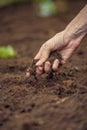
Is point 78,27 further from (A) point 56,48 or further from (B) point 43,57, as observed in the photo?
(B) point 43,57

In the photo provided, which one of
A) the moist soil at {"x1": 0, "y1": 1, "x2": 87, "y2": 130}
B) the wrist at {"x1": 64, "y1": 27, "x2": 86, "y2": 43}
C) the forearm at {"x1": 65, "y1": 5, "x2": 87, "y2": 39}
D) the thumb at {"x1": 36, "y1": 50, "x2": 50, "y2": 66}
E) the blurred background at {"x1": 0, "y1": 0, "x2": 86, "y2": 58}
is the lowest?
the moist soil at {"x1": 0, "y1": 1, "x2": 87, "y2": 130}

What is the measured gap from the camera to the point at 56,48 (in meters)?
2.31

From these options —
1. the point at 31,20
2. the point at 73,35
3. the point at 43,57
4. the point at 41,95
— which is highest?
the point at 31,20

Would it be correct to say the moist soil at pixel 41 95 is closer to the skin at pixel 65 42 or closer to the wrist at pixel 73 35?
the skin at pixel 65 42

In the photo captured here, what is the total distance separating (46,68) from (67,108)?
434mm

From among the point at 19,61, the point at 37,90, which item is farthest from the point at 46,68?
the point at 19,61

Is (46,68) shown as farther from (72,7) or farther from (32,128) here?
(72,7)

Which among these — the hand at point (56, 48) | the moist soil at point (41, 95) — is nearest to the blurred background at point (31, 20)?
the moist soil at point (41, 95)

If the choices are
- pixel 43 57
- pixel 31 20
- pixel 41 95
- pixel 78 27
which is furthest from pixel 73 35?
pixel 31 20

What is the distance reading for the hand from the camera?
7.41ft

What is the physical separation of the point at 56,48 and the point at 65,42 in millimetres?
74

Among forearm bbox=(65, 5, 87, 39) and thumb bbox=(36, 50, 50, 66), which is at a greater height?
forearm bbox=(65, 5, 87, 39)

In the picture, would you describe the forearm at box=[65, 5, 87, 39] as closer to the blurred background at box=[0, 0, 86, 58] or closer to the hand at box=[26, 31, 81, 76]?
the hand at box=[26, 31, 81, 76]

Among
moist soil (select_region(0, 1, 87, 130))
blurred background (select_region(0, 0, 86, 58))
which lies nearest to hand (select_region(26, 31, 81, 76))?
moist soil (select_region(0, 1, 87, 130))
